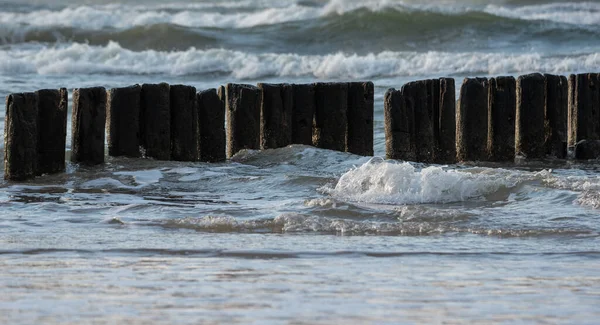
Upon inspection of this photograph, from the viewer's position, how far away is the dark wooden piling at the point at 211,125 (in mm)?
10539

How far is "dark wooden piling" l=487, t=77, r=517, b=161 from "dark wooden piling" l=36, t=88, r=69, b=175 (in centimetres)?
443

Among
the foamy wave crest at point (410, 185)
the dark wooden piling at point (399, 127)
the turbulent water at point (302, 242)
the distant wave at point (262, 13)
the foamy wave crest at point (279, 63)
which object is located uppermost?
the distant wave at point (262, 13)

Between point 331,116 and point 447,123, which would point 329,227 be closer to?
point 331,116

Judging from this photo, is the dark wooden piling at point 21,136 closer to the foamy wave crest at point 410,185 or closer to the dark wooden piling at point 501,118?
the foamy wave crest at point 410,185

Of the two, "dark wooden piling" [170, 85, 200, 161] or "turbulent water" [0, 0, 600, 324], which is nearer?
"turbulent water" [0, 0, 600, 324]

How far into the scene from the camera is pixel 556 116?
1137cm

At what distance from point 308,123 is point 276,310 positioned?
626 centimetres

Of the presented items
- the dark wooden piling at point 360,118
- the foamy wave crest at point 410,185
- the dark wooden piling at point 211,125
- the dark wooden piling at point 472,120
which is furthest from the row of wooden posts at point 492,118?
the foamy wave crest at point 410,185

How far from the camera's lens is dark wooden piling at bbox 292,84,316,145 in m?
10.7

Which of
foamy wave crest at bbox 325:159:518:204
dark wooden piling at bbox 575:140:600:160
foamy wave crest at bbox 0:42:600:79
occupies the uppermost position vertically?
foamy wave crest at bbox 0:42:600:79

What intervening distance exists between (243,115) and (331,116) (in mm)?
917

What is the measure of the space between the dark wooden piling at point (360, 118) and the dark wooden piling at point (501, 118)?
129 cm

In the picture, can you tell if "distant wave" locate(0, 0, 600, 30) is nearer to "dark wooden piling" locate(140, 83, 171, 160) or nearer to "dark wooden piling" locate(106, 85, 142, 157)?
"dark wooden piling" locate(140, 83, 171, 160)

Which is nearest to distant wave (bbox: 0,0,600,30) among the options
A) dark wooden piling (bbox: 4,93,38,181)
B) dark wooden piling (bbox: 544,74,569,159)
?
dark wooden piling (bbox: 544,74,569,159)
